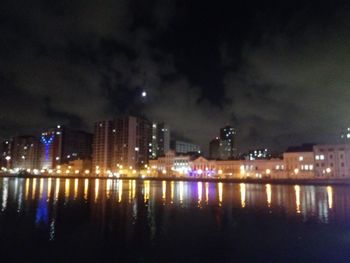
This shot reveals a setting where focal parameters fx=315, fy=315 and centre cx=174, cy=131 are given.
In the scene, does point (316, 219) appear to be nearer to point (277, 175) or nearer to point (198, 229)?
point (198, 229)

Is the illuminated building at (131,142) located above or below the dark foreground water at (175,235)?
above

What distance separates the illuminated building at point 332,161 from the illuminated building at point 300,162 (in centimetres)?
281

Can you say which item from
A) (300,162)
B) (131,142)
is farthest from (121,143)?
(300,162)

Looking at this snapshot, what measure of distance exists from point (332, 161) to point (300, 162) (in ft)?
34.6

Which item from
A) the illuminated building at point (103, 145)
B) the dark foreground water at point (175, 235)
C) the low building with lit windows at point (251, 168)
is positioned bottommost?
the dark foreground water at point (175, 235)

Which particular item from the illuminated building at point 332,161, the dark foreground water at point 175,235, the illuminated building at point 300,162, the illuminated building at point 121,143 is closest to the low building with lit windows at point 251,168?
the illuminated building at point 300,162

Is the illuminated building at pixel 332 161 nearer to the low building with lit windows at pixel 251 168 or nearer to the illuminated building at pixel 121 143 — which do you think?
the low building with lit windows at pixel 251 168

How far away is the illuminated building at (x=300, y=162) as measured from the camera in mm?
104188

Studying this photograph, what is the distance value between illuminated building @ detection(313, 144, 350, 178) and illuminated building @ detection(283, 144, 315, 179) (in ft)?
9.22

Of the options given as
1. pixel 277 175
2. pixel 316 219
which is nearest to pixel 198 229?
pixel 316 219

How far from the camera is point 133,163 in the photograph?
174000mm

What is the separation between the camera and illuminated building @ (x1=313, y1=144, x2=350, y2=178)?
9662 centimetres

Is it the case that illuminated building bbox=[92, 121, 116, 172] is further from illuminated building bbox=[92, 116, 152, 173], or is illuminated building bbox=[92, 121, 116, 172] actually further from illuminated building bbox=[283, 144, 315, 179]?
illuminated building bbox=[283, 144, 315, 179]

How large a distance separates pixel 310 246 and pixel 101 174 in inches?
6837
